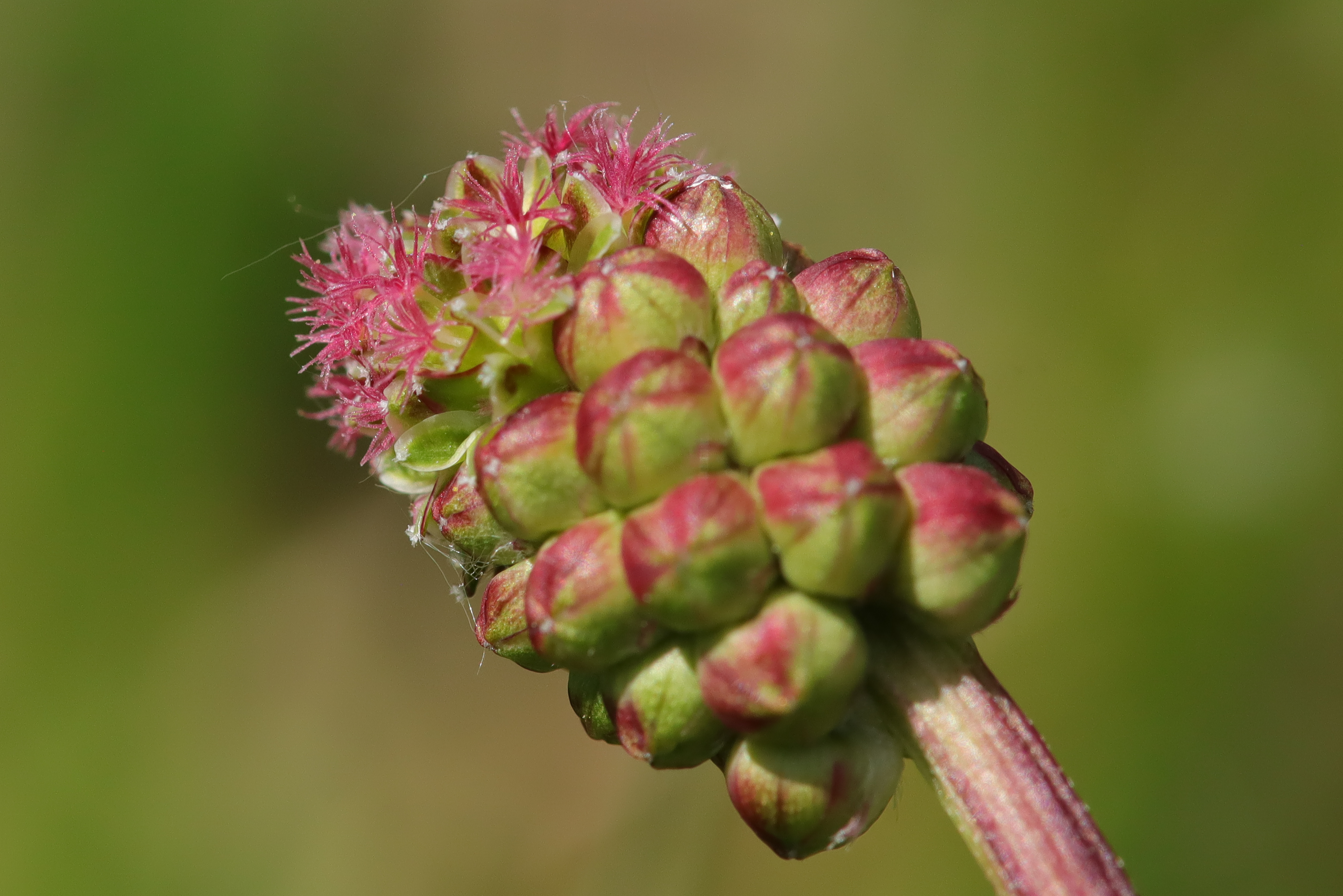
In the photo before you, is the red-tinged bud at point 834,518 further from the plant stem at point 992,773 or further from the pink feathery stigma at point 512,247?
the pink feathery stigma at point 512,247

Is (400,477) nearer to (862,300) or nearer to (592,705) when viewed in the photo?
(592,705)

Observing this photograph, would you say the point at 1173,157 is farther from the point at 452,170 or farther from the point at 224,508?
the point at 224,508

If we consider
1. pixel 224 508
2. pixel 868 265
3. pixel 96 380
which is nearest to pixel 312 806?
pixel 224 508

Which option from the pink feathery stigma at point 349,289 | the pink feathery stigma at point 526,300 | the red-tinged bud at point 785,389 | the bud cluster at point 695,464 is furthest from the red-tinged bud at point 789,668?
the pink feathery stigma at point 349,289

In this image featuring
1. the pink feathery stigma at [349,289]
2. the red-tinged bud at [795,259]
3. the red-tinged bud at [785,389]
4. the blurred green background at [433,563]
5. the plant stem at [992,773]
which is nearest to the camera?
the plant stem at [992,773]

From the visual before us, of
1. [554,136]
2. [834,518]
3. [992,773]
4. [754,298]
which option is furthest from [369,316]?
[992,773]

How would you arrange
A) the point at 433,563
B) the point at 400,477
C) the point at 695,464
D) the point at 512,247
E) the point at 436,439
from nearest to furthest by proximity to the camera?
the point at 695,464
the point at 512,247
the point at 436,439
the point at 400,477
the point at 433,563
